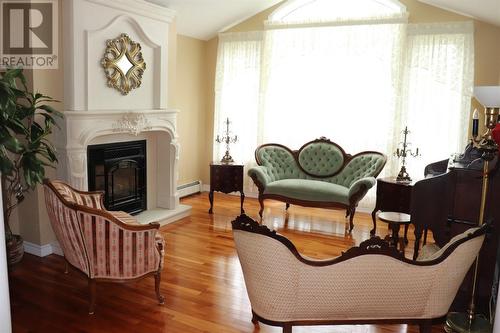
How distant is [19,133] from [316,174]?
3890mm

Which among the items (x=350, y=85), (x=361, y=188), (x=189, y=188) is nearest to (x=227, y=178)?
(x=189, y=188)

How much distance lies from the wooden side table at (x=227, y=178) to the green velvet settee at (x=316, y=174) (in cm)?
37

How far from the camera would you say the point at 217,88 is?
7.23 meters

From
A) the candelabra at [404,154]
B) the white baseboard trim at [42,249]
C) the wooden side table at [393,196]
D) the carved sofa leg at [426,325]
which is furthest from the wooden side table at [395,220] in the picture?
the white baseboard trim at [42,249]

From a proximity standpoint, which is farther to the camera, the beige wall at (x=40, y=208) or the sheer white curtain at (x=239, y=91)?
the sheer white curtain at (x=239, y=91)

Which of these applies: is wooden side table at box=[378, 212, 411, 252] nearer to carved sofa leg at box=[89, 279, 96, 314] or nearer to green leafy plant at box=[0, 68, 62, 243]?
carved sofa leg at box=[89, 279, 96, 314]

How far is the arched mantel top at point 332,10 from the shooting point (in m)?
6.00

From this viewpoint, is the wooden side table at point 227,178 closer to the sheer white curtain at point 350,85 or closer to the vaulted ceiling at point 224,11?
the sheer white curtain at point 350,85

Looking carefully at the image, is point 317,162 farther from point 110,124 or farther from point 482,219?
point 482,219

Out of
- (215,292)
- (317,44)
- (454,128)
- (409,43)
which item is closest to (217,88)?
(317,44)

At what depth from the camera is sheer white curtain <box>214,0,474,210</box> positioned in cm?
571

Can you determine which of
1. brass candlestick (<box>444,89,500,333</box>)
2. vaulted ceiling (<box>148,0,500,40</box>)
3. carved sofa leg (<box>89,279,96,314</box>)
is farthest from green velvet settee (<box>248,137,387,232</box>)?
carved sofa leg (<box>89,279,96,314</box>)

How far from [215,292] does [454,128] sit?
4043 mm

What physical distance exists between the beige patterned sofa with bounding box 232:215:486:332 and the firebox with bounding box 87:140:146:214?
289 centimetres
